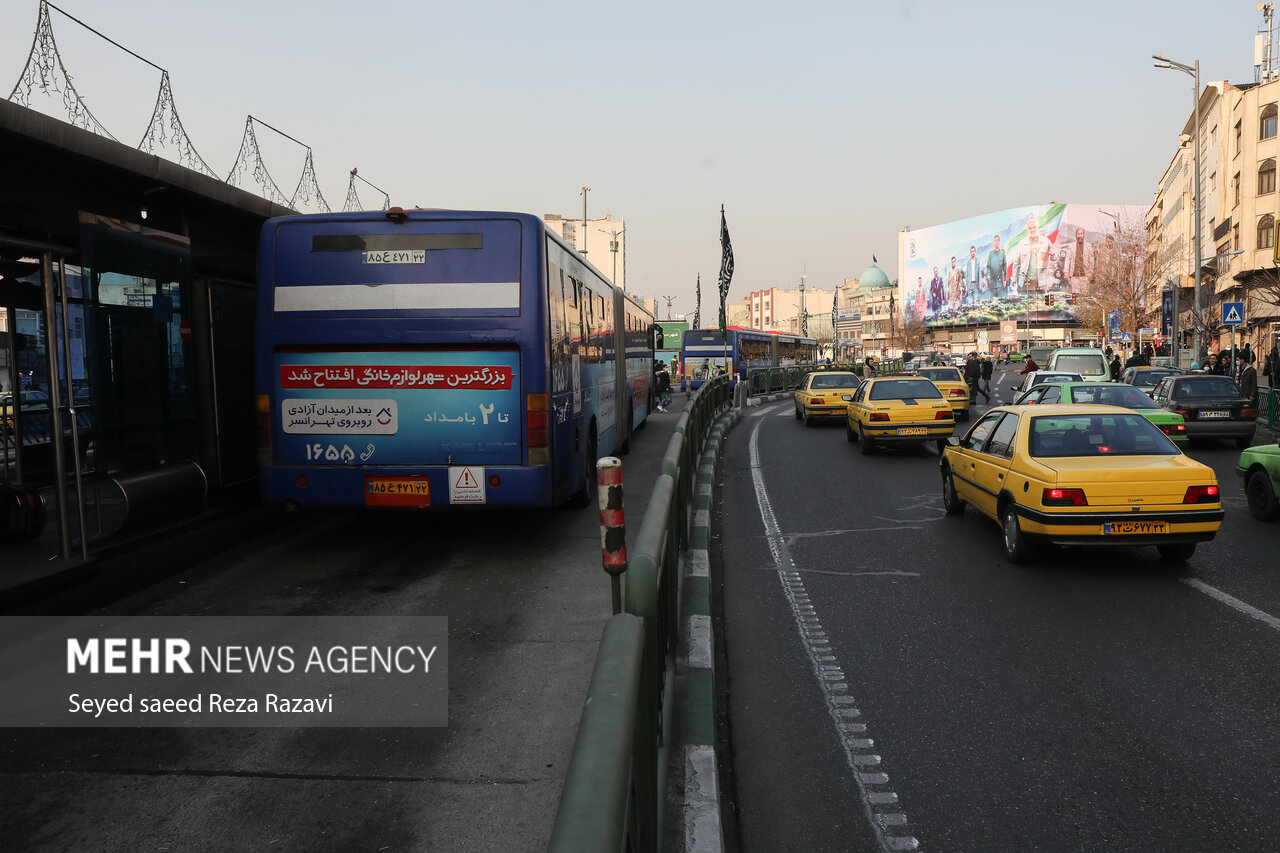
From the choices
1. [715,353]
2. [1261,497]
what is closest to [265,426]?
[1261,497]

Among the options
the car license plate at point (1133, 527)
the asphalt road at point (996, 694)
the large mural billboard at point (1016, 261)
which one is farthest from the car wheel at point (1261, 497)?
the large mural billboard at point (1016, 261)

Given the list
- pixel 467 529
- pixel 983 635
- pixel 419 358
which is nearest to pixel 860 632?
pixel 983 635

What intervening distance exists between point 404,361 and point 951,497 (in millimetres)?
6175

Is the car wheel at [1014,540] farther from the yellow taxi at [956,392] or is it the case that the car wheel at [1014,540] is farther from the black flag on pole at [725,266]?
the black flag on pole at [725,266]

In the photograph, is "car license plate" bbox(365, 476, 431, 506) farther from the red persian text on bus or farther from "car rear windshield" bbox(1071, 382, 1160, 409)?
"car rear windshield" bbox(1071, 382, 1160, 409)

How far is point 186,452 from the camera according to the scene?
9461 millimetres

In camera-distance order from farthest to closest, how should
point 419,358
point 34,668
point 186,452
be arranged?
point 186,452, point 419,358, point 34,668

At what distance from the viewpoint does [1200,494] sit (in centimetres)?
749

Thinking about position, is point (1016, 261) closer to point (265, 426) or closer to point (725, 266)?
point (725, 266)

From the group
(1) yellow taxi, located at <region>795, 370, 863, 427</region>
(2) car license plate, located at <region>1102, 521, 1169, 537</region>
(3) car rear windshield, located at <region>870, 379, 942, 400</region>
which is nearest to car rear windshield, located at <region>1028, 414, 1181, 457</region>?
(2) car license plate, located at <region>1102, 521, 1169, 537</region>

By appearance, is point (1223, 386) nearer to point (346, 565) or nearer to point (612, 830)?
point (346, 565)

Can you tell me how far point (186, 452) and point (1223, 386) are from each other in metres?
17.2

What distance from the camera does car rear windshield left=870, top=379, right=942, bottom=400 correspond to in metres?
18.0
